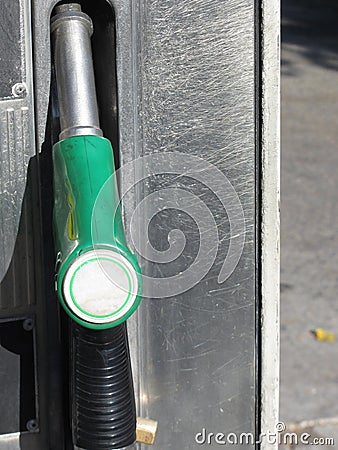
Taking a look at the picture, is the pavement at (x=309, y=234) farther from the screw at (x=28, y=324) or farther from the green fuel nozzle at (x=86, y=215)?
the green fuel nozzle at (x=86, y=215)

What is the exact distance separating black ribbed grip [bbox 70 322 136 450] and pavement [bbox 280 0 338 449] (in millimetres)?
2161

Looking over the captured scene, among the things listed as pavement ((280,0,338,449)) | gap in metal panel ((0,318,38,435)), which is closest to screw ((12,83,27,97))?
gap in metal panel ((0,318,38,435))

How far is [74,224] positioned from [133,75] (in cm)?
40

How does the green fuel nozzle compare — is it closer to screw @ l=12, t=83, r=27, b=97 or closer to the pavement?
screw @ l=12, t=83, r=27, b=97

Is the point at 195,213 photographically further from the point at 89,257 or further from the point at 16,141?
the point at 89,257

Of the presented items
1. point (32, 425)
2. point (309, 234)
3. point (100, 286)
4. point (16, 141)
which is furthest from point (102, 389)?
point (309, 234)

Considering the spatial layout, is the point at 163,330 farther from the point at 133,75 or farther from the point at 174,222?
the point at 133,75

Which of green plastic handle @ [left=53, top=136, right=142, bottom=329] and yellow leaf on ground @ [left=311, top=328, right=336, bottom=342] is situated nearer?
green plastic handle @ [left=53, top=136, right=142, bottom=329]

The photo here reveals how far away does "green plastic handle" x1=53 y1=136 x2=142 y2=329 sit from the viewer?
1.32 m

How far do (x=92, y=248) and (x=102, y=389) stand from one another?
0.27 m

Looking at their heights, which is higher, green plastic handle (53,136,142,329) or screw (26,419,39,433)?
green plastic handle (53,136,142,329)

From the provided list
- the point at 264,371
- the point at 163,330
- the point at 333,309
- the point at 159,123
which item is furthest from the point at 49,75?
the point at 333,309

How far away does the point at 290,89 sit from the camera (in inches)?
321

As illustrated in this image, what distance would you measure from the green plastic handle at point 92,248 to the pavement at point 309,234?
2.34m
